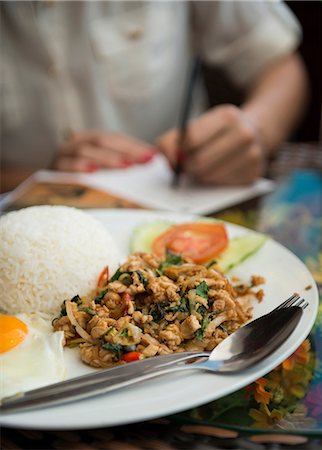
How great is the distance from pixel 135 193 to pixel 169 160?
189mm

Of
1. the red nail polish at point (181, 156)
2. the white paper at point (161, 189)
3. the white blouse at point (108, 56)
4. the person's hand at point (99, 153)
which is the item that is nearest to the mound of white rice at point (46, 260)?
the white paper at point (161, 189)

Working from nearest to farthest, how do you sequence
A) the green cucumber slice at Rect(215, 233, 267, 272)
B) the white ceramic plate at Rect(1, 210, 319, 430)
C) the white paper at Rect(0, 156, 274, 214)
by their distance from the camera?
1. the white ceramic plate at Rect(1, 210, 319, 430)
2. the green cucumber slice at Rect(215, 233, 267, 272)
3. the white paper at Rect(0, 156, 274, 214)

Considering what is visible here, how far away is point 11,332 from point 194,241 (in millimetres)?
518

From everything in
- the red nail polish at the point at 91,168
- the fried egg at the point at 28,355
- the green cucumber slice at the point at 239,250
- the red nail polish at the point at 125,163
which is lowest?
the red nail polish at the point at 125,163

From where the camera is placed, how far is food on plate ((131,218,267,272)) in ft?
4.12

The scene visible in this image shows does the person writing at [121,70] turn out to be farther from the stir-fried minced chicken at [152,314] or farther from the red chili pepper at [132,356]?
the red chili pepper at [132,356]

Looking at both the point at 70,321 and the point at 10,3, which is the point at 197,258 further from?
the point at 10,3

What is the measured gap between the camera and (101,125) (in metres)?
2.62

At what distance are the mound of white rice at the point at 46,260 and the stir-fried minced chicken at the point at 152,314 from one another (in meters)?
0.06

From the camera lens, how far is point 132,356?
0.86 metres

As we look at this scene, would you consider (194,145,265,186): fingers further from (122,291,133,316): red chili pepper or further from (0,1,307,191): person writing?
(122,291,133,316): red chili pepper

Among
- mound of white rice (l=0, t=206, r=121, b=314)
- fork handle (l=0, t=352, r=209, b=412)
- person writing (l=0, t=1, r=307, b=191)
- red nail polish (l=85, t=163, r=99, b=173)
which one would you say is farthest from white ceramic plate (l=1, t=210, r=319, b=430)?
person writing (l=0, t=1, r=307, b=191)

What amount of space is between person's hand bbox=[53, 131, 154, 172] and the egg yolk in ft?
3.72

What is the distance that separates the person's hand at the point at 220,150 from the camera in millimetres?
1916
